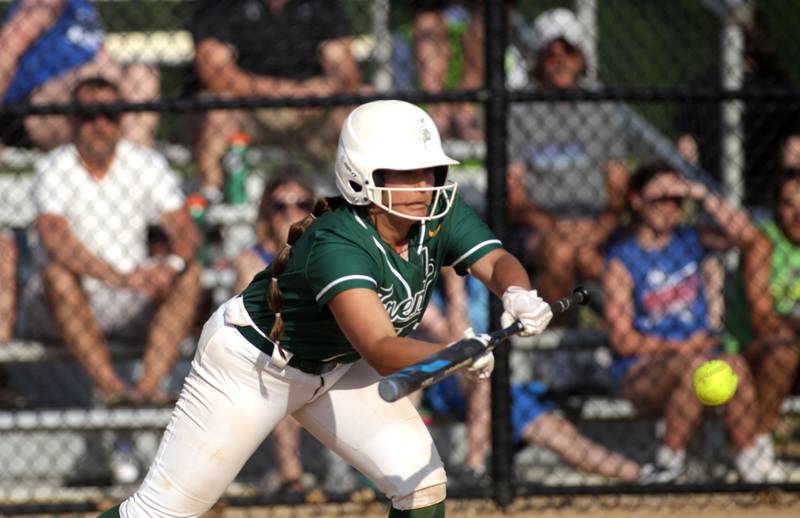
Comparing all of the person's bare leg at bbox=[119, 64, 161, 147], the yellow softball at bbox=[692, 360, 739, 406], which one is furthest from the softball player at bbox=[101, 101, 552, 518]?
the person's bare leg at bbox=[119, 64, 161, 147]

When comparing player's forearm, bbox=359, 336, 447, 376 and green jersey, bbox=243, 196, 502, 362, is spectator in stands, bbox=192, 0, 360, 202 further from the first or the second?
player's forearm, bbox=359, 336, 447, 376

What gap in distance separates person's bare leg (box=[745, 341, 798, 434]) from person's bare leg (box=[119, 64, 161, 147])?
3193 mm

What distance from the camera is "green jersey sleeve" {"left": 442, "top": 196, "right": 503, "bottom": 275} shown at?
3480mm

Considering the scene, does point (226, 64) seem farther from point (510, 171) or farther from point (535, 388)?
point (535, 388)

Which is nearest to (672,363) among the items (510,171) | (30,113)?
(510,171)

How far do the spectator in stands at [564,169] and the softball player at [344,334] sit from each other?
6.63ft

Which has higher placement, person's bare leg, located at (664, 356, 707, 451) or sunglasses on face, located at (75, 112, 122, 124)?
sunglasses on face, located at (75, 112, 122, 124)

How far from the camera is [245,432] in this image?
342 centimetres

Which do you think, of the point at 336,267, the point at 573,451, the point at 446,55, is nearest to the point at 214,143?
the point at 446,55

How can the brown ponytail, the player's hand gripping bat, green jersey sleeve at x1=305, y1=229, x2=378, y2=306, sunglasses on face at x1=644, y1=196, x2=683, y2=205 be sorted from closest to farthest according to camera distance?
the player's hand gripping bat
green jersey sleeve at x1=305, y1=229, x2=378, y2=306
the brown ponytail
sunglasses on face at x1=644, y1=196, x2=683, y2=205

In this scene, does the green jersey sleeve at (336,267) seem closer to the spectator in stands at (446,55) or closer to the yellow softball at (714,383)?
the yellow softball at (714,383)

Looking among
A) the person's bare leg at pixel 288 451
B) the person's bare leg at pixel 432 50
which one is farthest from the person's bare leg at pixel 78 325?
the person's bare leg at pixel 432 50

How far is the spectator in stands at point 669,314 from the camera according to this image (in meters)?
5.27

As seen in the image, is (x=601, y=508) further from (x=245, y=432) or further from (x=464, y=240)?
(x=245, y=432)
